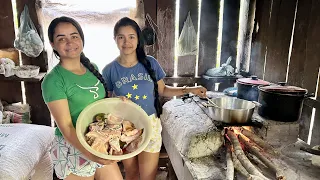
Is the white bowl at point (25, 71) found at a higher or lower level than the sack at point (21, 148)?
higher

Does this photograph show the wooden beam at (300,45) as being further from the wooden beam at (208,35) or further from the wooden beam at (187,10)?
the wooden beam at (187,10)

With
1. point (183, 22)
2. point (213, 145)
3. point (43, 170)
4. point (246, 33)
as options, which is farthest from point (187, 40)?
point (43, 170)

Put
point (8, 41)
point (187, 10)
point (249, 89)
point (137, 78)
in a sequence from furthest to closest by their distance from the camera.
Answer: point (187, 10), point (8, 41), point (249, 89), point (137, 78)

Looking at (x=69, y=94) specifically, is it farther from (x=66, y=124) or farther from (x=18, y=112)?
(x=18, y=112)

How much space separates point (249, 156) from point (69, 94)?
1.69 meters

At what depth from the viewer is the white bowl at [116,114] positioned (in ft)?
6.15

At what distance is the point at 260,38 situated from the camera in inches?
150

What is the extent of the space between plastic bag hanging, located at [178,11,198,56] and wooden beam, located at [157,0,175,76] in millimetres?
132

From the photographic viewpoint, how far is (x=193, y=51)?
401cm

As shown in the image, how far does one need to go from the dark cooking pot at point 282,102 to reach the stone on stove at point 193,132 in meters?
0.60

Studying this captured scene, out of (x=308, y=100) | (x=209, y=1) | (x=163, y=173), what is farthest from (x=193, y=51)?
(x=163, y=173)

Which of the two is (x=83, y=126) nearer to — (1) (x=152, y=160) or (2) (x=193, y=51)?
(1) (x=152, y=160)

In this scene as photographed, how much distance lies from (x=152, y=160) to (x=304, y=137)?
70.9 inches

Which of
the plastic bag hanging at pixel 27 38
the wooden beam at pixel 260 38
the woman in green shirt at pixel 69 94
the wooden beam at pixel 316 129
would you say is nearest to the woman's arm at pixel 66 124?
the woman in green shirt at pixel 69 94
